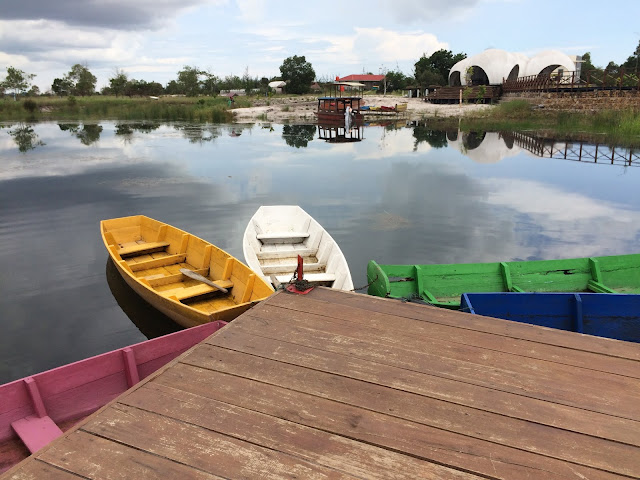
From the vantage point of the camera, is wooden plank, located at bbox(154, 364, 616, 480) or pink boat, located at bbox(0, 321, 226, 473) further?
pink boat, located at bbox(0, 321, 226, 473)

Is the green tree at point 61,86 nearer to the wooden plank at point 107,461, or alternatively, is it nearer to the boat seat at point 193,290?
the boat seat at point 193,290

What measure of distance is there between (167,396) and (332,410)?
106cm

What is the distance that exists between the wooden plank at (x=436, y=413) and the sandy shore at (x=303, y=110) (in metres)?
40.4

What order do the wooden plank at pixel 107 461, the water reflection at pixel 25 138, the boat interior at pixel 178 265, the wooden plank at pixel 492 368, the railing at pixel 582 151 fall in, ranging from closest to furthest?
the wooden plank at pixel 107 461 < the wooden plank at pixel 492 368 < the boat interior at pixel 178 265 < the railing at pixel 582 151 < the water reflection at pixel 25 138

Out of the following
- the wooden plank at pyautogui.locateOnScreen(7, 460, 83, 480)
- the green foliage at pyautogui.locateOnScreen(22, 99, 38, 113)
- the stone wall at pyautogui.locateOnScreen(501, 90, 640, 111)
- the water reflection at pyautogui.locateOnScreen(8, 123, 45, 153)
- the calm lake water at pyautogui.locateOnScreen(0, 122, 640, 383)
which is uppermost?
the green foliage at pyautogui.locateOnScreen(22, 99, 38, 113)

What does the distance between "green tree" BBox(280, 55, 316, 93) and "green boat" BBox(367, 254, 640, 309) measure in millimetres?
66932

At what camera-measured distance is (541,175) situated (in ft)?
62.8

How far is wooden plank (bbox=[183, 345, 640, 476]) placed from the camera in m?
2.55

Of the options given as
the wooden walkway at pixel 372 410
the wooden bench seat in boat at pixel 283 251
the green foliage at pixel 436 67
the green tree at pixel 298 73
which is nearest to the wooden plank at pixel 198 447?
the wooden walkway at pixel 372 410

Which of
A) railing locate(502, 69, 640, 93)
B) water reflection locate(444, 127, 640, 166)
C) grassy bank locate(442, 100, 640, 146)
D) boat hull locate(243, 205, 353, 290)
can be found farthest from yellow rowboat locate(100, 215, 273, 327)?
railing locate(502, 69, 640, 93)

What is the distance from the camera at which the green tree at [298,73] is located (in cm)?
6906

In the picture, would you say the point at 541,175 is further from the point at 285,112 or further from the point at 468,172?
the point at 285,112

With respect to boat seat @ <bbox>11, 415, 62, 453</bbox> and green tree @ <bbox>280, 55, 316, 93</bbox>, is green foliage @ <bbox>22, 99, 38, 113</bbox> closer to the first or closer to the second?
green tree @ <bbox>280, 55, 316, 93</bbox>

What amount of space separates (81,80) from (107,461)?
9802 cm
